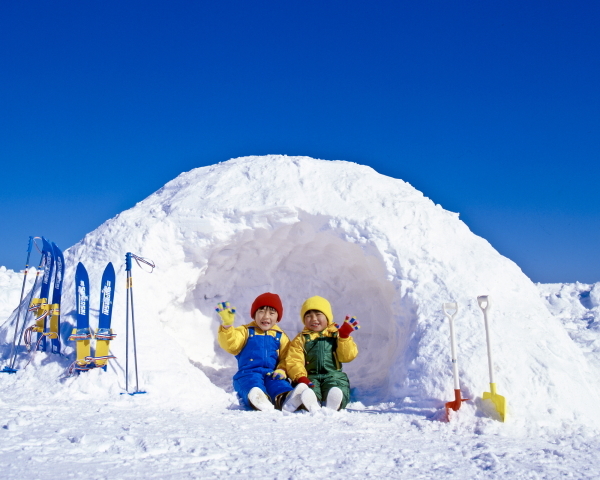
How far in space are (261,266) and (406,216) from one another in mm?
2190

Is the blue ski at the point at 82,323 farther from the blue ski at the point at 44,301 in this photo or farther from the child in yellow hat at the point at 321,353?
the child in yellow hat at the point at 321,353

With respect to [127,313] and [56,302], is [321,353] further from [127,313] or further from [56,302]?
[56,302]

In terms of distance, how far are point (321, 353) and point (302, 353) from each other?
0.64 ft

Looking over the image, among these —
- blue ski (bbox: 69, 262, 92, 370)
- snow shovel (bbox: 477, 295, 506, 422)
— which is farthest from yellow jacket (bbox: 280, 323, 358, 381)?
blue ski (bbox: 69, 262, 92, 370)

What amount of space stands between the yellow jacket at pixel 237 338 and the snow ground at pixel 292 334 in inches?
18.3

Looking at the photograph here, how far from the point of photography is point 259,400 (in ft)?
14.1

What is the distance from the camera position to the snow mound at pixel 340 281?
15.0 ft

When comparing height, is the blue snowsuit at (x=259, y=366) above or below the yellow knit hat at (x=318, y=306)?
below

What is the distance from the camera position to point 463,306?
511cm

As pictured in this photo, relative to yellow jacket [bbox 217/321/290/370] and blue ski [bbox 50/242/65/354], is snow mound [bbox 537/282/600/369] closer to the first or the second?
yellow jacket [bbox 217/321/290/370]

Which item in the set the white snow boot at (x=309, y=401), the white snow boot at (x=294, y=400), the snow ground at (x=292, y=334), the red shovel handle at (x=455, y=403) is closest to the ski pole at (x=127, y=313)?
the snow ground at (x=292, y=334)

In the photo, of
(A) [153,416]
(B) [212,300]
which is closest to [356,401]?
(A) [153,416]

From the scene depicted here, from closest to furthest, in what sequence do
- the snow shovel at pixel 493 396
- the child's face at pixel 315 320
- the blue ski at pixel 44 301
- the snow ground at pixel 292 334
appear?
1. the snow ground at pixel 292 334
2. the snow shovel at pixel 493 396
3. the child's face at pixel 315 320
4. the blue ski at pixel 44 301

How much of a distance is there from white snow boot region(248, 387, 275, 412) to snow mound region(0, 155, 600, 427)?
0.56 m
